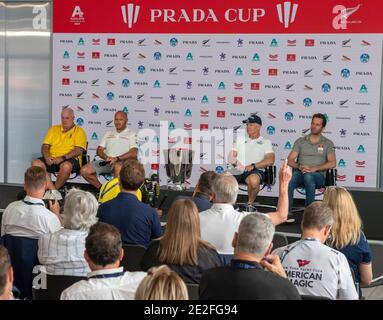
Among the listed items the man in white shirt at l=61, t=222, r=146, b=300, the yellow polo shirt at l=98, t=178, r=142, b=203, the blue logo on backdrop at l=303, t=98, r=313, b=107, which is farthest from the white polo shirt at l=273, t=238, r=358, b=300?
the blue logo on backdrop at l=303, t=98, r=313, b=107

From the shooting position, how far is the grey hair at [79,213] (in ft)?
12.7

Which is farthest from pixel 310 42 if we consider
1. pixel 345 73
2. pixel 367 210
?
pixel 367 210

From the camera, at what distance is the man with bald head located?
8.52 meters

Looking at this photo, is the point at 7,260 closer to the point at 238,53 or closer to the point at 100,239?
the point at 100,239

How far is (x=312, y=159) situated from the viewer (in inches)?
317

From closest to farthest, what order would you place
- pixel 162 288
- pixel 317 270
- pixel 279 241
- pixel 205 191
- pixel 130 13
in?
pixel 162 288 < pixel 317 270 < pixel 279 241 < pixel 205 191 < pixel 130 13

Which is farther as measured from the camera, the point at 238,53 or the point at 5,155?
the point at 5,155

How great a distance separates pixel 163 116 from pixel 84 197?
213 inches

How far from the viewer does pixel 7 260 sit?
2668 mm

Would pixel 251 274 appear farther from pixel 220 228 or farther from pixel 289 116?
pixel 289 116

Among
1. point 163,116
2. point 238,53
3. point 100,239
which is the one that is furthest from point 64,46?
point 100,239

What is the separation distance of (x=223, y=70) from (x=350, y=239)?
5369 mm

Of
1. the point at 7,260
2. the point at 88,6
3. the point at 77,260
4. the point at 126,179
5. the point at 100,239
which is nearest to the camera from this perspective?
the point at 7,260

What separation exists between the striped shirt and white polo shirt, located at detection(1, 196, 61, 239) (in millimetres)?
371
